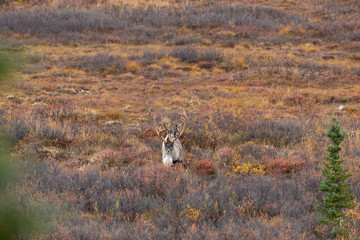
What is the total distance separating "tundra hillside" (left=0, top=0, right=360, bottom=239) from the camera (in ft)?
15.3

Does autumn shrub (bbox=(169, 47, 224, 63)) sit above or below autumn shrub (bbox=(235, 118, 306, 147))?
Result: above

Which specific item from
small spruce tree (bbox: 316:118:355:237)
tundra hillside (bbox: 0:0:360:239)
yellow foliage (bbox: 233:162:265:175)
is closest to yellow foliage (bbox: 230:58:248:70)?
tundra hillside (bbox: 0:0:360:239)

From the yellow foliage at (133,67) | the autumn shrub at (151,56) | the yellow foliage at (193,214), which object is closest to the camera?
the yellow foliage at (193,214)

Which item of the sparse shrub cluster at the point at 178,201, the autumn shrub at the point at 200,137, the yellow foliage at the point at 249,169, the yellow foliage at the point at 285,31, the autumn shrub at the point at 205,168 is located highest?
the yellow foliage at the point at 285,31

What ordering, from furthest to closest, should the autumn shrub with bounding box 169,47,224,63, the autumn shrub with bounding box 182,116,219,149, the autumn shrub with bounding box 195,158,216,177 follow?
the autumn shrub with bounding box 169,47,224,63 < the autumn shrub with bounding box 182,116,219,149 < the autumn shrub with bounding box 195,158,216,177

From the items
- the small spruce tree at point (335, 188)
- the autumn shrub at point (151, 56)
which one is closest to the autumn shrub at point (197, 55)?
the autumn shrub at point (151, 56)

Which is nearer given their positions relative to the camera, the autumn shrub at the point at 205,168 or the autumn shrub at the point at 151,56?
the autumn shrub at the point at 205,168

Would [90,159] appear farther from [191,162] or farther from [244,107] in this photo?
[244,107]

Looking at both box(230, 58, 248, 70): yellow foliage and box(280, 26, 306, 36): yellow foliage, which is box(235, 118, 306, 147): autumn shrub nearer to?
box(230, 58, 248, 70): yellow foliage

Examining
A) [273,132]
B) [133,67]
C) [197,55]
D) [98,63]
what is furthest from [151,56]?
[273,132]

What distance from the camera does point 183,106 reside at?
12.2 metres

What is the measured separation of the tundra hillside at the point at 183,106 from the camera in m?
4.67

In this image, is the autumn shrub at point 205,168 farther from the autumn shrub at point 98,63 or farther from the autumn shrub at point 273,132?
the autumn shrub at point 98,63

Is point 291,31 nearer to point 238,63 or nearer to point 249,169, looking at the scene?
point 238,63
